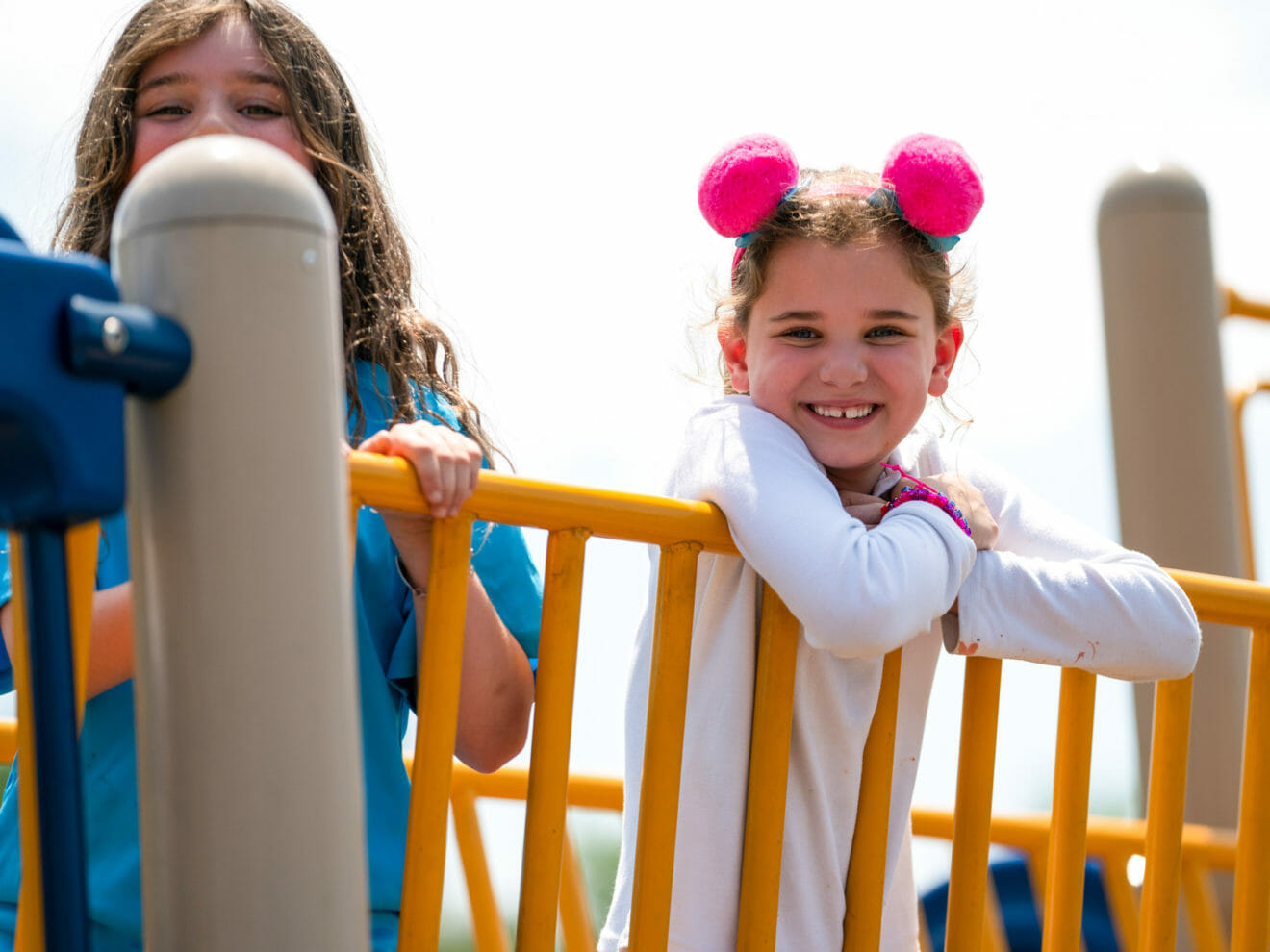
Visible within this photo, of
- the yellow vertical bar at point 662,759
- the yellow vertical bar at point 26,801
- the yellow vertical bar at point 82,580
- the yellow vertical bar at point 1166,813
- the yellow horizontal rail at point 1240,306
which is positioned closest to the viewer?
the yellow vertical bar at point 26,801

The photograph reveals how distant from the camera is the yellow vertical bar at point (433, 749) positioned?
1.53 m

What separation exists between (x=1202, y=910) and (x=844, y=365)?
1.88 metres

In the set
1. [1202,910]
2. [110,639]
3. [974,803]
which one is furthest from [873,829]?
[1202,910]

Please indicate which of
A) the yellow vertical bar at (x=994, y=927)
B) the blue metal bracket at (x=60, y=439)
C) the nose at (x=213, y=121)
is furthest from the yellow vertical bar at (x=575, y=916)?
the blue metal bracket at (x=60, y=439)

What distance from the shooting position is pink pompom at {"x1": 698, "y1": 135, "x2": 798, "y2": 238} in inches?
79.7

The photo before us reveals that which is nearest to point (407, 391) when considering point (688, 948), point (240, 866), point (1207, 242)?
point (688, 948)

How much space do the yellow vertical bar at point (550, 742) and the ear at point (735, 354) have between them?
0.58 meters

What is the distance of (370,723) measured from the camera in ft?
5.77

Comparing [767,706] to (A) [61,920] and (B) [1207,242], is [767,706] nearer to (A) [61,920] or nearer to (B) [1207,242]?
(A) [61,920]

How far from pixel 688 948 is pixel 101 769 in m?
0.74

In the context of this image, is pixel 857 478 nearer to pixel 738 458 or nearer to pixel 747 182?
pixel 738 458

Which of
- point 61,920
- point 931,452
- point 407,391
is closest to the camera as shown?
point 61,920

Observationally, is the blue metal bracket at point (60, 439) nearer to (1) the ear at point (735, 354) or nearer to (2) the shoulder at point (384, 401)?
(2) the shoulder at point (384, 401)

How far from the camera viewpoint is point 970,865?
1.93 m
